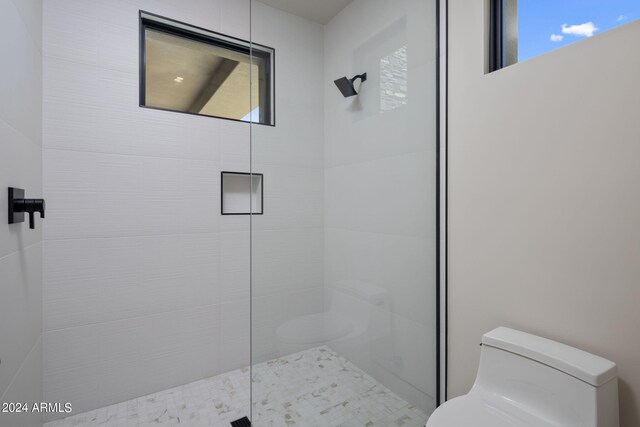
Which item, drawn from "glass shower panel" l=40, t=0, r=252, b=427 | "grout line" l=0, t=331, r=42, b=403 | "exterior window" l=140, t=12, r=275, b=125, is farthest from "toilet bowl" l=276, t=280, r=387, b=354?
"exterior window" l=140, t=12, r=275, b=125

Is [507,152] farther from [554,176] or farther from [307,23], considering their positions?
[307,23]

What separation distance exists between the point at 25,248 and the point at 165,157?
837 millimetres

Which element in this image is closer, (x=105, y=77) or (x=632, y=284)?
(x=632, y=284)

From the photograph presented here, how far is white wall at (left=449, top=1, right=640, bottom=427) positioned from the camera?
1.00 metres

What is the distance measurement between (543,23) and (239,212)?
191cm

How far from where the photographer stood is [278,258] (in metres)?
1.26

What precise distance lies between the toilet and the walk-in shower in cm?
38

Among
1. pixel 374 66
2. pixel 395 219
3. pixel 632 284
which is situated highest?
pixel 374 66

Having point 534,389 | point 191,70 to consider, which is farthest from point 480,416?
point 191,70

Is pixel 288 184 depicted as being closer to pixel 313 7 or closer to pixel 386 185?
pixel 386 185

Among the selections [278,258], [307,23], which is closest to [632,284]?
[278,258]

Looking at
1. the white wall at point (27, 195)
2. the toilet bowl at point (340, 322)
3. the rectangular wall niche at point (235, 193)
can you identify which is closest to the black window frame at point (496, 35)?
the toilet bowl at point (340, 322)

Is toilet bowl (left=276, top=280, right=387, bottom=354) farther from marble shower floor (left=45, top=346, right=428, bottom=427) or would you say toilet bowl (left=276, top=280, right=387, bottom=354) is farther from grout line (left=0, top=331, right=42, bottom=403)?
grout line (left=0, top=331, right=42, bottom=403)

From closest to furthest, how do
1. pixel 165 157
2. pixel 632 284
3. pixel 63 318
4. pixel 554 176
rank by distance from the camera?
pixel 632 284 → pixel 554 176 → pixel 63 318 → pixel 165 157
